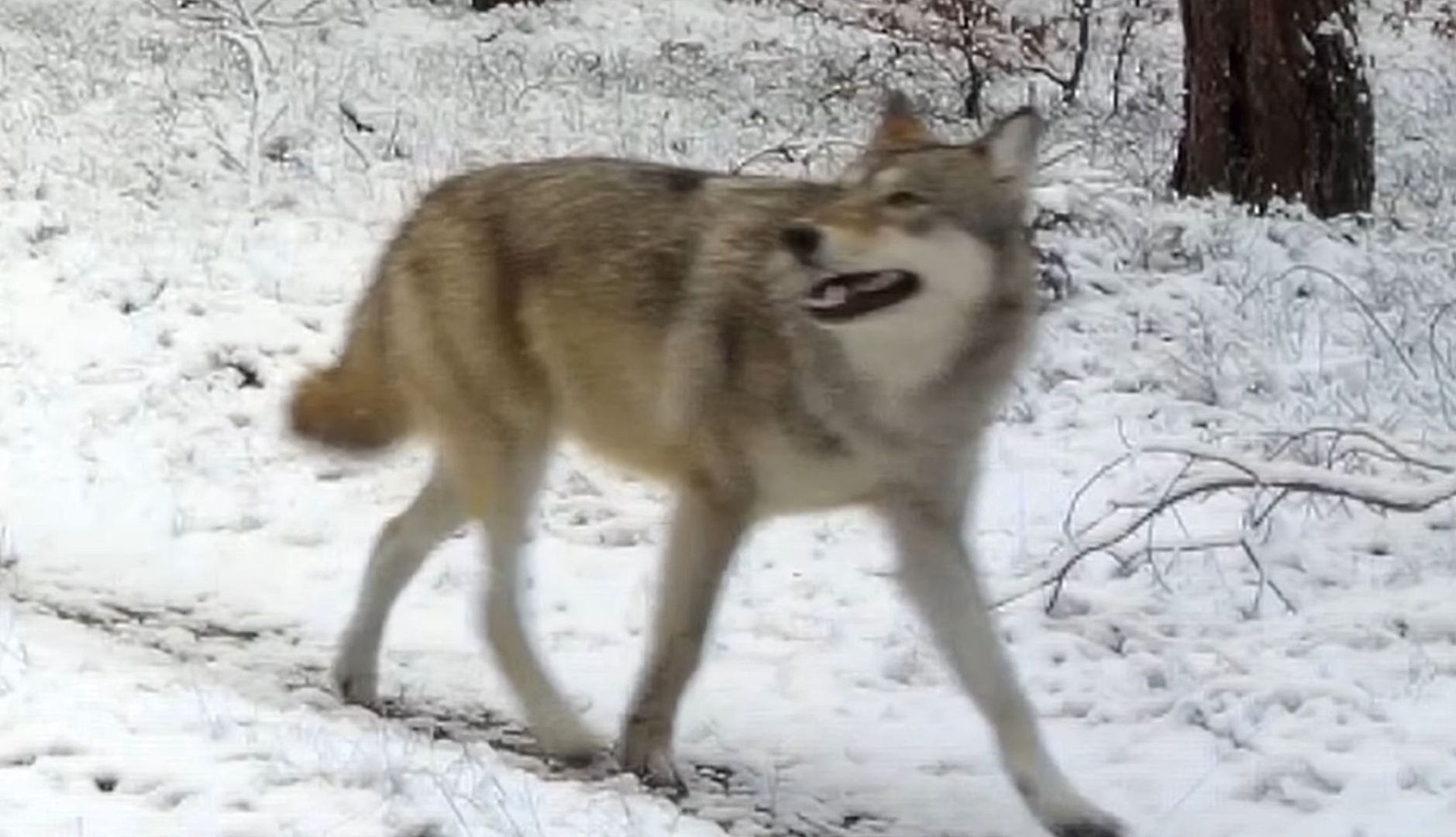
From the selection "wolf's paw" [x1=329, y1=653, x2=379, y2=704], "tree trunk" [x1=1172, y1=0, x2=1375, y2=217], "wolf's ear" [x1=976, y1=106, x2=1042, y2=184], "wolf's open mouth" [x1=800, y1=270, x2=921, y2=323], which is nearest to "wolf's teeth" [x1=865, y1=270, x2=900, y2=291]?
"wolf's open mouth" [x1=800, y1=270, x2=921, y2=323]

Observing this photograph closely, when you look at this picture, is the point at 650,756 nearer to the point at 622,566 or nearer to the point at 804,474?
the point at 804,474

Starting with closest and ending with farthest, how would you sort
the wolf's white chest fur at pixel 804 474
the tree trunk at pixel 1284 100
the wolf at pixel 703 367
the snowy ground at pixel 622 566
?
the wolf at pixel 703 367
the wolf's white chest fur at pixel 804 474
the snowy ground at pixel 622 566
the tree trunk at pixel 1284 100

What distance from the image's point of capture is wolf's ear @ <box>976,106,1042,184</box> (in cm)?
464

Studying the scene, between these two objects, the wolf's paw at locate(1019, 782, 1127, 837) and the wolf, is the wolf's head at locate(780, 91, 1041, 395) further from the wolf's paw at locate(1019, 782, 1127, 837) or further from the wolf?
the wolf's paw at locate(1019, 782, 1127, 837)

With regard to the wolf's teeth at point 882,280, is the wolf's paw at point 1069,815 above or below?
below

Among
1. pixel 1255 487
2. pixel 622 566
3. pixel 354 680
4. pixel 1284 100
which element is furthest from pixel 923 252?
pixel 1284 100

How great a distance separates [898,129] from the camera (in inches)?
197

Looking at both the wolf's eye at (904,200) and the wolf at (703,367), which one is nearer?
the wolf's eye at (904,200)

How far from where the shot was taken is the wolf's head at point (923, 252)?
450 cm

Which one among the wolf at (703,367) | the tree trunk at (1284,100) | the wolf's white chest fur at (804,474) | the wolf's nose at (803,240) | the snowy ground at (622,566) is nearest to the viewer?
the wolf's nose at (803,240)

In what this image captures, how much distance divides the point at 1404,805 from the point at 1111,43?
14501mm

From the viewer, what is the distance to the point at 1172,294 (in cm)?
916

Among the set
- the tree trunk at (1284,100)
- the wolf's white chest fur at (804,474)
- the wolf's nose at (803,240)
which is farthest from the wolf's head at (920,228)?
the tree trunk at (1284,100)

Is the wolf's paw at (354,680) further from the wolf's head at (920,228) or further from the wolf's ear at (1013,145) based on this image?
the wolf's ear at (1013,145)
